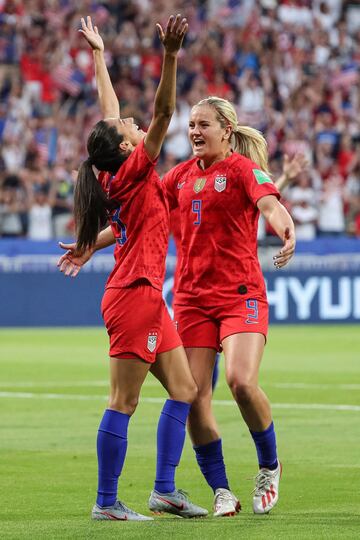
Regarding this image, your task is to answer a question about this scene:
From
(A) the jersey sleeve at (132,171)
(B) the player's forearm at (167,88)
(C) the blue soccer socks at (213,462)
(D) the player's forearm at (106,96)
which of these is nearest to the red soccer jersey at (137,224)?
(A) the jersey sleeve at (132,171)

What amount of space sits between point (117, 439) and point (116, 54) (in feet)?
72.6

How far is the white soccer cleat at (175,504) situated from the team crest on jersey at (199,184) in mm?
1808

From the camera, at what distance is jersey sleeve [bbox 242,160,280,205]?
298 inches

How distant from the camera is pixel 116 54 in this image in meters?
28.6

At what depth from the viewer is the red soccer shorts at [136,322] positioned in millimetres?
7125

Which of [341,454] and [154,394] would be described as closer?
[341,454]

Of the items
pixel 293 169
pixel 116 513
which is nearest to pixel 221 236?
pixel 116 513

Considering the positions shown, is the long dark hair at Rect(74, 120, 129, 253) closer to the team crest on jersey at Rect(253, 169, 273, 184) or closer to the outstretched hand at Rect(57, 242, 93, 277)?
the outstretched hand at Rect(57, 242, 93, 277)

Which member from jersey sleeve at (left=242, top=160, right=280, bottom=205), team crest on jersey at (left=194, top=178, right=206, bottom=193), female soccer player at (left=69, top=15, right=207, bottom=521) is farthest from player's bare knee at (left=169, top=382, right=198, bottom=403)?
team crest on jersey at (left=194, top=178, right=206, bottom=193)

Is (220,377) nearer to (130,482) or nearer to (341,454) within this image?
(341,454)

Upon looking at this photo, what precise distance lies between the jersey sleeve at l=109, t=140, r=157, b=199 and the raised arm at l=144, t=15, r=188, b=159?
0.08 meters

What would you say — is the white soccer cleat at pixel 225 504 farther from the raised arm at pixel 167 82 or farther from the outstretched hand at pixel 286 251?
the raised arm at pixel 167 82

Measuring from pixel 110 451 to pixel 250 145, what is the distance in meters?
2.24

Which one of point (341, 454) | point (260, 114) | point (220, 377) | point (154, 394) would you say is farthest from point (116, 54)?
point (341, 454)
